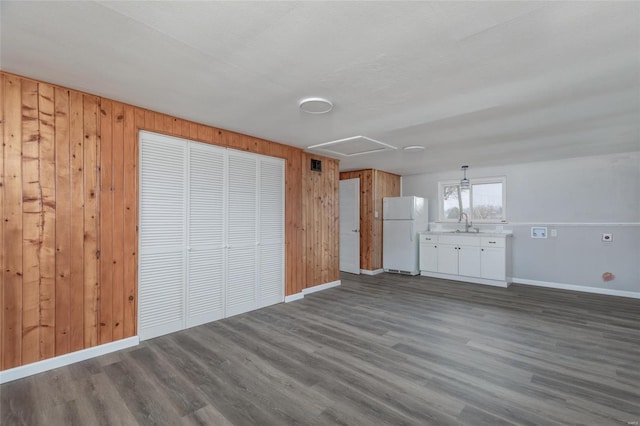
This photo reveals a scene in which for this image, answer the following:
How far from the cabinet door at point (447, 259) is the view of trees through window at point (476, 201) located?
0.96 m

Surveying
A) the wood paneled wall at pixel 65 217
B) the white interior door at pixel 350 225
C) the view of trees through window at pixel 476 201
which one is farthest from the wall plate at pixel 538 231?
the wood paneled wall at pixel 65 217

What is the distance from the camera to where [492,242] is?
5.54 m

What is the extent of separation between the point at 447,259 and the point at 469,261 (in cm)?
43

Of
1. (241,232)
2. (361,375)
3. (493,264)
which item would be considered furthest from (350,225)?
(361,375)

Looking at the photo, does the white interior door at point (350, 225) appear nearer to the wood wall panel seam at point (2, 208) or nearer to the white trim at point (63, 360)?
the white trim at point (63, 360)

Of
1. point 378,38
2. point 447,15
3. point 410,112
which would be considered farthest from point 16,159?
point 410,112

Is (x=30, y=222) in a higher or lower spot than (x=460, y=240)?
higher

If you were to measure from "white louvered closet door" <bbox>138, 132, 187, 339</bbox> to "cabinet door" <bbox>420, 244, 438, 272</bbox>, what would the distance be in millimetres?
4954

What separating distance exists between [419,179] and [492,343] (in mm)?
4795

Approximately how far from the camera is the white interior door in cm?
670

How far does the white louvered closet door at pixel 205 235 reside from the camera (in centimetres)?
346

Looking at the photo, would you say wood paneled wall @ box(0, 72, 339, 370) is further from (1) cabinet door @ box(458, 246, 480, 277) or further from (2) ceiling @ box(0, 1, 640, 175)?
(1) cabinet door @ box(458, 246, 480, 277)

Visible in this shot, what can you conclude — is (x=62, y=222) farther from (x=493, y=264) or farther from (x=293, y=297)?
(x=493, y=264)

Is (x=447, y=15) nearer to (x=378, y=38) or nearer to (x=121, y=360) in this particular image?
(x=378, y=38)
